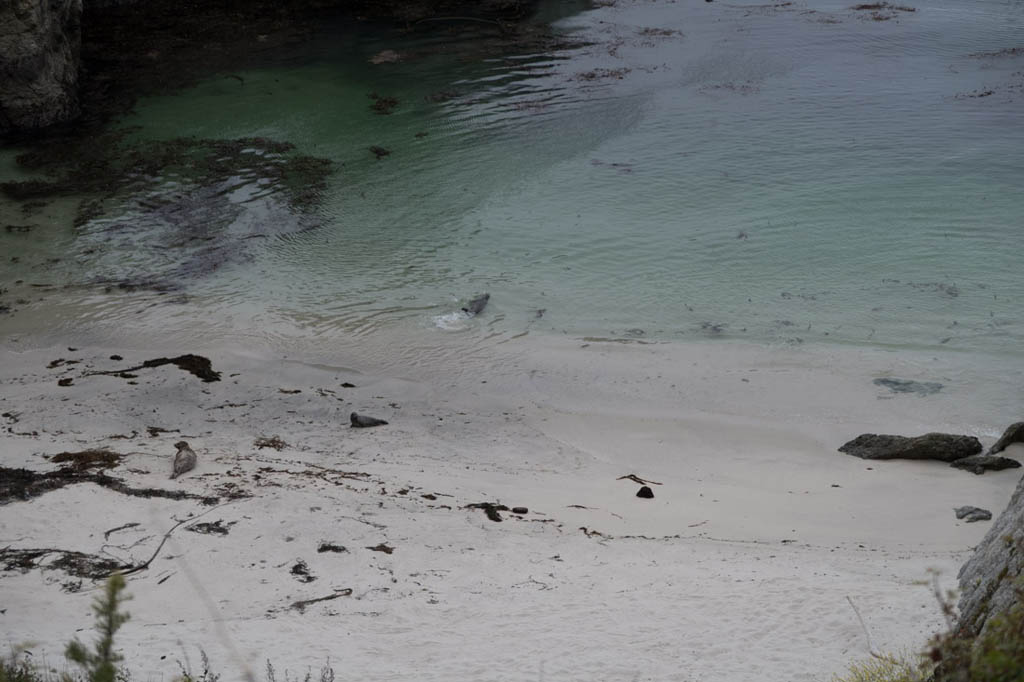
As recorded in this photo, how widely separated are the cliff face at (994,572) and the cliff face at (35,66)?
17.7 meters

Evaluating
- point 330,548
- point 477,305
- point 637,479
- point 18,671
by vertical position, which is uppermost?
point 18,671

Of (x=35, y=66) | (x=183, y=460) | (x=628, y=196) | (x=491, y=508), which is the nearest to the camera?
(x=491, y=508)

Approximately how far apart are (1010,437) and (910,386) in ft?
5.18

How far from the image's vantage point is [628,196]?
14.3 metres

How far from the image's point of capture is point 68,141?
55.2ft

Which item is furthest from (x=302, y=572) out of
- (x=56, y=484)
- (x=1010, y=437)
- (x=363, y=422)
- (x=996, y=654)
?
(x=1010, y=437)

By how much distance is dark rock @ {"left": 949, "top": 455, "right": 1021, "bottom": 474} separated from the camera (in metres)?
7.46

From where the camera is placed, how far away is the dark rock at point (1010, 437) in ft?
25.6

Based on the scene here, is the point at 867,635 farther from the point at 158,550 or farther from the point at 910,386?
the point at 910,386

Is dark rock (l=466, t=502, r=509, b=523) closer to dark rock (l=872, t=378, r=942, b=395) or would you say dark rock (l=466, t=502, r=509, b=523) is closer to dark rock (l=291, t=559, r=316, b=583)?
dark rock (l=291, t=559, r=316, b=583)

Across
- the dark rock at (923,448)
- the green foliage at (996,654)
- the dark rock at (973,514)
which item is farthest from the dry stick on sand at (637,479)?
the green foliage at (996,654)

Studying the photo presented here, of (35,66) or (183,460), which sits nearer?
(183,460)

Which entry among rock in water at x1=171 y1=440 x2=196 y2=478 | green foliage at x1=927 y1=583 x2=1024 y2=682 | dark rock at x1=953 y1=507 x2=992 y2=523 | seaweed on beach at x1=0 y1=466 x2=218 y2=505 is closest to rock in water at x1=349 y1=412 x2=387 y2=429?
rock in water at x1=171 y1=440 x2=196 y2=478

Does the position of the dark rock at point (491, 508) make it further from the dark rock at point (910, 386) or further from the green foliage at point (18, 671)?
the dark rock at point (910, 386)
